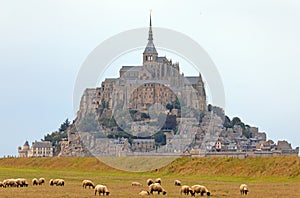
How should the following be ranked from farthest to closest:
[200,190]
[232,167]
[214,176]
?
[232,167], [214,176], [200,190]

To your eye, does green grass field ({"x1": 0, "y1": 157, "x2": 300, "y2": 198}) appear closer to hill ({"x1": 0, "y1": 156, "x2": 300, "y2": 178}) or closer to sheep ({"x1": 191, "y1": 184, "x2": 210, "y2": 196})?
hill ({"x1": 0, "y1": 156, "x2": 300, "y2": 178})

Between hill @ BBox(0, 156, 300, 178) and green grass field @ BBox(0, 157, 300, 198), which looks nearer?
green grass field @ BBox(0, 157, 300, 198)

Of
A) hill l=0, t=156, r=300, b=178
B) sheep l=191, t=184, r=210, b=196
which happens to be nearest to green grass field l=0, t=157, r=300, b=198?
hill l=0, t=156, r=300, b=178

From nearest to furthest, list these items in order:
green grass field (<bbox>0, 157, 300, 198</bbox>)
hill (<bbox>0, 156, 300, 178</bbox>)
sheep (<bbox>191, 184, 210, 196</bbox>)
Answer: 1. sheep (<bbox>191, 184, 210, 196</bbox>)
2. green grass field (<bbox>0, 157, 300, 198</bbox>)
3. hill (<bbox>0, 156, 300, 178</bbox>)

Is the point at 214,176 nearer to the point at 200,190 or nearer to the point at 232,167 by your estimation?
the point at 232,167

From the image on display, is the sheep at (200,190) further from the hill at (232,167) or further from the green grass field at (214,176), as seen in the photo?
the hill at (232,167)

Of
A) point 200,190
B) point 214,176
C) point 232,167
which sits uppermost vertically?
point 232,167

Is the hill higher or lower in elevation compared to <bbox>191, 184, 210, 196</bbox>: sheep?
higher

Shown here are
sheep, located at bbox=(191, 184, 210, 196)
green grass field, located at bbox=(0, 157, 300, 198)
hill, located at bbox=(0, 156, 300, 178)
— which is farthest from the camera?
hill, located at bbox=(0, 156, 300, 178)

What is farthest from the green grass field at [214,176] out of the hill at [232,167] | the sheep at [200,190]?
the sheep at [200,190]

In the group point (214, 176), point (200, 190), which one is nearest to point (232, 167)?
point (214, 176)

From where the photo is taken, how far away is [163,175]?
82.7m

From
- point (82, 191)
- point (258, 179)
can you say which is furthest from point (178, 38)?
point (82, 191)

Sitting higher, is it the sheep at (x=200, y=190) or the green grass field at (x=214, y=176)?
the green grass field at (x=214, y=176)
